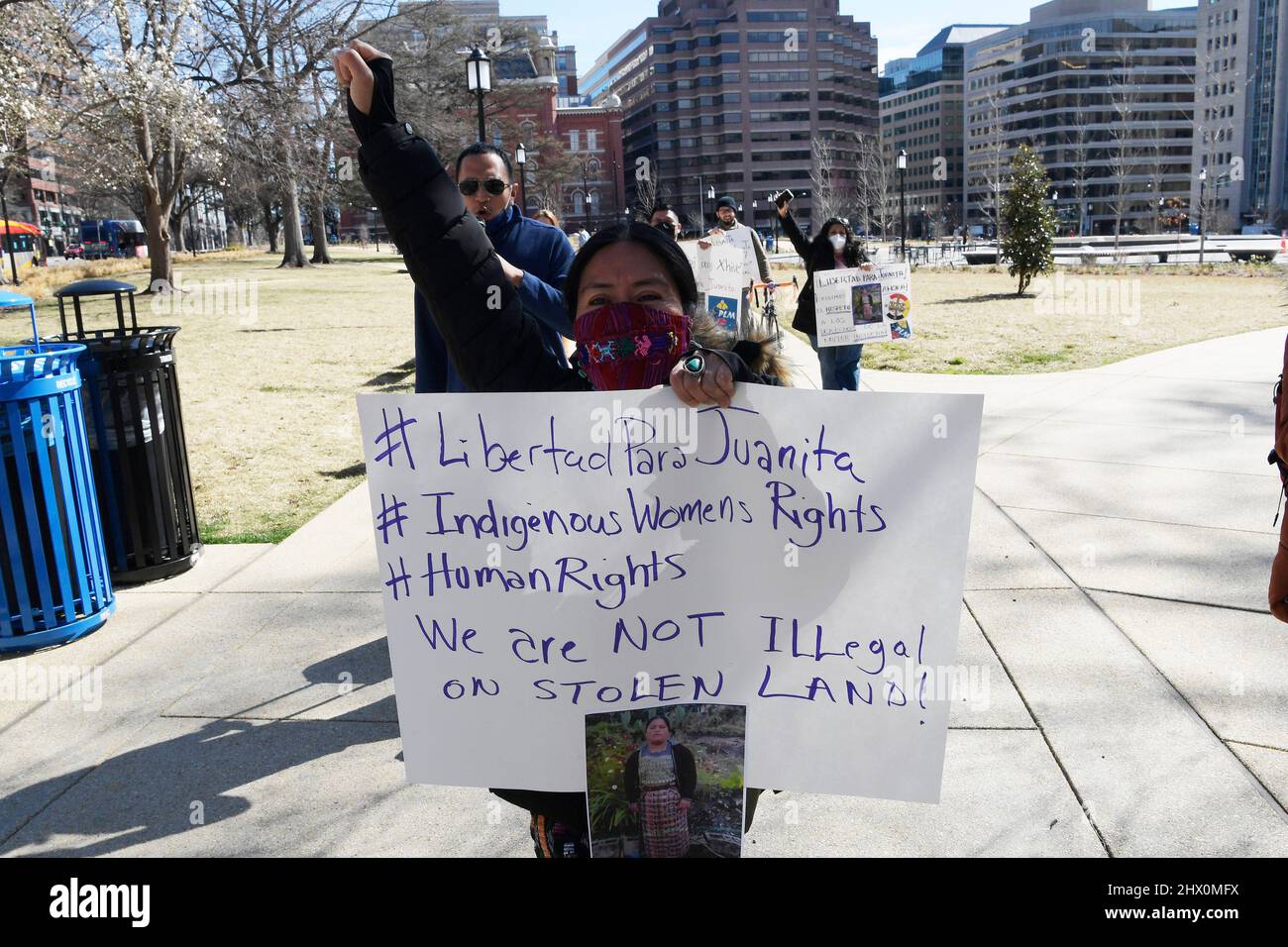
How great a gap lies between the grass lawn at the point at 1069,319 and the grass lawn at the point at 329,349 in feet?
0.12

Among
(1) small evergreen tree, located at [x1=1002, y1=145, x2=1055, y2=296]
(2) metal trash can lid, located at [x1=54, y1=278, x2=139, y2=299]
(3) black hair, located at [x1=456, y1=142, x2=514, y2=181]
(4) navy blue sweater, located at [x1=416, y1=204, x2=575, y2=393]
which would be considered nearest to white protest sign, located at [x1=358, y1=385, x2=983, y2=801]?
(4) navy blue sweater, located at [x1=416, y1=204, x2=575, y2=393]

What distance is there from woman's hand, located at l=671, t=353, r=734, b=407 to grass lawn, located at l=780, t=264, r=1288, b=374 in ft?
37.7

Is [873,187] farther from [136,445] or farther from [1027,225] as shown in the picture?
[136,445]

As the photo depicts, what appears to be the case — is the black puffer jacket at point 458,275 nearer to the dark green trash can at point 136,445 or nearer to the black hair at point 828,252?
the dark green trash can at point 136,445

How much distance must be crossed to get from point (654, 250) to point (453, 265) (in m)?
0.42

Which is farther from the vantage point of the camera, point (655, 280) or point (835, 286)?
point (835, 286)

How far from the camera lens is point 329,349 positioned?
56.5 ft

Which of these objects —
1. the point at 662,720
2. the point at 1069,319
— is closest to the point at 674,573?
the point at 662,720

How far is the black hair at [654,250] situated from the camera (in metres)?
2.15

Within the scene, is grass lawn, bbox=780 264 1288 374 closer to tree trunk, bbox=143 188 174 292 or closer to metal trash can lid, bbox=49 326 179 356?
metal trash can lid, bbox=49 326 179 356

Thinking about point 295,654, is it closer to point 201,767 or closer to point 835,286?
point 201,767
